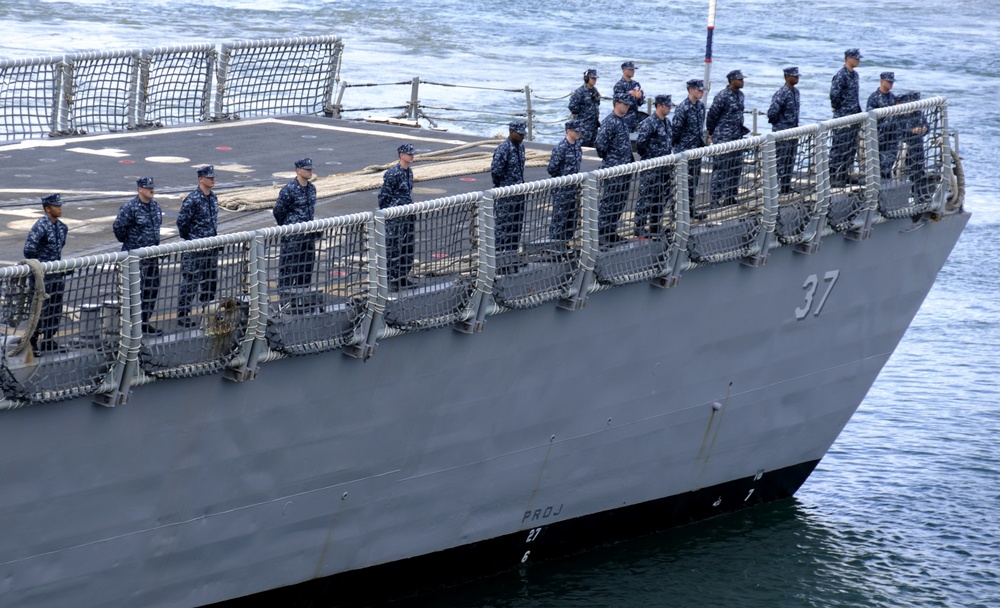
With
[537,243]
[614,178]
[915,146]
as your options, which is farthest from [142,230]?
[915,146]

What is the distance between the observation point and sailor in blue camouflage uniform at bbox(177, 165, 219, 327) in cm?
1357

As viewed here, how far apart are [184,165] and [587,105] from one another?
5.94 meters

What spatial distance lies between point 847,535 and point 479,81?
109ft

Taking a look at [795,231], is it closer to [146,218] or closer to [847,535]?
[847,535]

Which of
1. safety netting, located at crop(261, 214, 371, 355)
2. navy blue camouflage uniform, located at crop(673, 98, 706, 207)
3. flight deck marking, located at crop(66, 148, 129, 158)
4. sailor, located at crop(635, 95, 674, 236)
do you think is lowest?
flight deck marking, located at crop(66, 148, 129, 158)

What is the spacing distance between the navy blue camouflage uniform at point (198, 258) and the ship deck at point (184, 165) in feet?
7.74

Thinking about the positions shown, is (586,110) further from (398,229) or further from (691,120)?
(398,229)

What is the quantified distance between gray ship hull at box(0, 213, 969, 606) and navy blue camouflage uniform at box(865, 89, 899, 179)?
0.77 metres

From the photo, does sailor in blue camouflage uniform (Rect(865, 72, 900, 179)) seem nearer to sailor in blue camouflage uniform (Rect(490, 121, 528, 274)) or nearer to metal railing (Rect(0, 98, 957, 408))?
metal railing (Rect(0, 98, 957, 408))

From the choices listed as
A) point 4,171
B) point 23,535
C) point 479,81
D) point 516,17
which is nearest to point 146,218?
point 23,535

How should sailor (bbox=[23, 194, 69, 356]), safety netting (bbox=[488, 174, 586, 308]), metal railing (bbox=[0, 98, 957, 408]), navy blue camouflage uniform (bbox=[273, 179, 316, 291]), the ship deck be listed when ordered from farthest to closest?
the ship deck → safety netting (bbox=[488, 174, 586, 308]) → navy blue camouflage uniform (bbox=[273, 179, 316, 291]) → metal railing (bbox=[0, 98, 957, 408]) → sailor (bbox=[23, 194, 69, 356])

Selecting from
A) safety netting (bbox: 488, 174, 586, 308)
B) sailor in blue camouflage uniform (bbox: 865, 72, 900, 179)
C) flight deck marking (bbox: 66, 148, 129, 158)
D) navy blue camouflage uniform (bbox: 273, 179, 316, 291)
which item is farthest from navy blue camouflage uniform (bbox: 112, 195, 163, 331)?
sailor in blue camouflage uniform (bbox: 865, 72, 900, 179)

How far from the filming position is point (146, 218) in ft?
46.0

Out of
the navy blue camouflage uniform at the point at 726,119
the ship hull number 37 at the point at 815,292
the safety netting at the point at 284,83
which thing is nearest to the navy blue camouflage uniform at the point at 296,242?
the navy blue camouflage uniform at the point at 726,119
